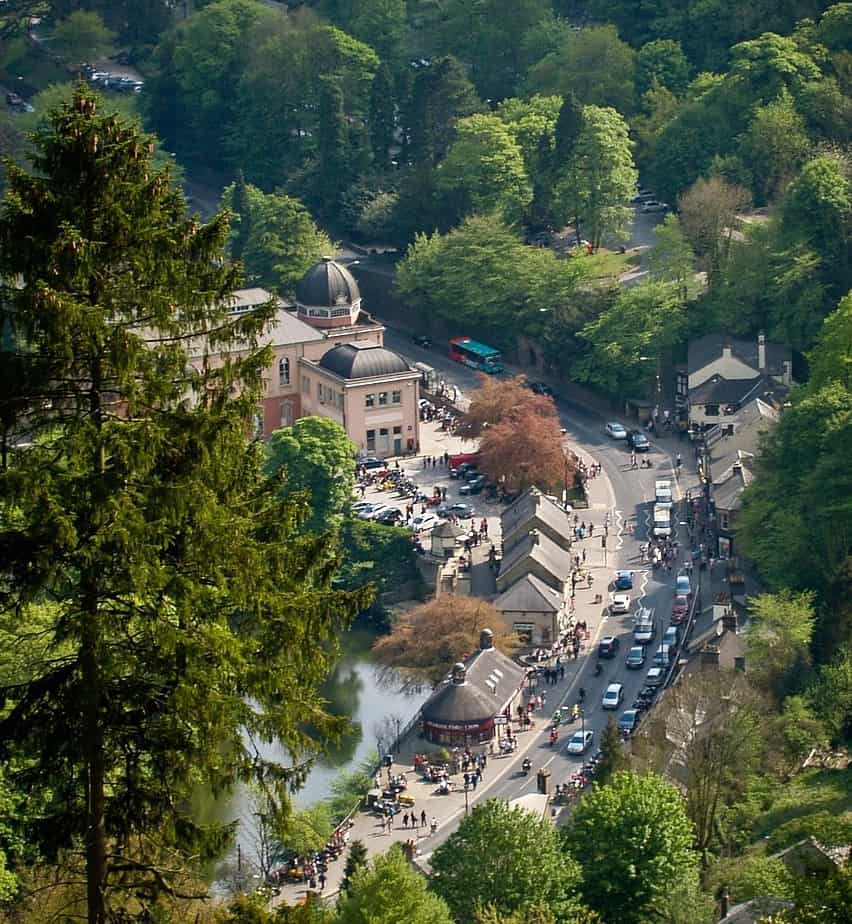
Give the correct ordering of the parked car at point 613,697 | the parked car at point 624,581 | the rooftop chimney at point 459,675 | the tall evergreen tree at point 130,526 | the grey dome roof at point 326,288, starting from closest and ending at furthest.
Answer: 1. the tall evergreen tree at point 130,526
2. the rooftop chimney at point 459,675
3. the parked car at point 613,697
4. the parked car at point 624,581
5. the grey dome roof at point 326,288

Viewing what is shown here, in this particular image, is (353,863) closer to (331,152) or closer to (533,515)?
(533,515)

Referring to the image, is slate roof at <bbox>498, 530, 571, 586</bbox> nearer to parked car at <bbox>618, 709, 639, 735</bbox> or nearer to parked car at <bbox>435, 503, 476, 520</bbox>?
parked car at <bbox>435, 503, 476, 520</bbox>

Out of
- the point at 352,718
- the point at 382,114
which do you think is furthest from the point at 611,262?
the point at 352,718

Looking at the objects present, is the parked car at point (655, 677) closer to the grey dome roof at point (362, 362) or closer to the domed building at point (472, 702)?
the domed building at point (472, 702)

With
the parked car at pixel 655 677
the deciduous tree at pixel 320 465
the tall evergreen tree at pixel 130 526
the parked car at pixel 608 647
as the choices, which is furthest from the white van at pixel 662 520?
the tall evergreen tree at pixel 130 526

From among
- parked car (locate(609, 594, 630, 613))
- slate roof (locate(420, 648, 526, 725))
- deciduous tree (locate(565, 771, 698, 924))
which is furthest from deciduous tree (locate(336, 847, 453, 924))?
parked car (locate(609, 594, 630, 613))
